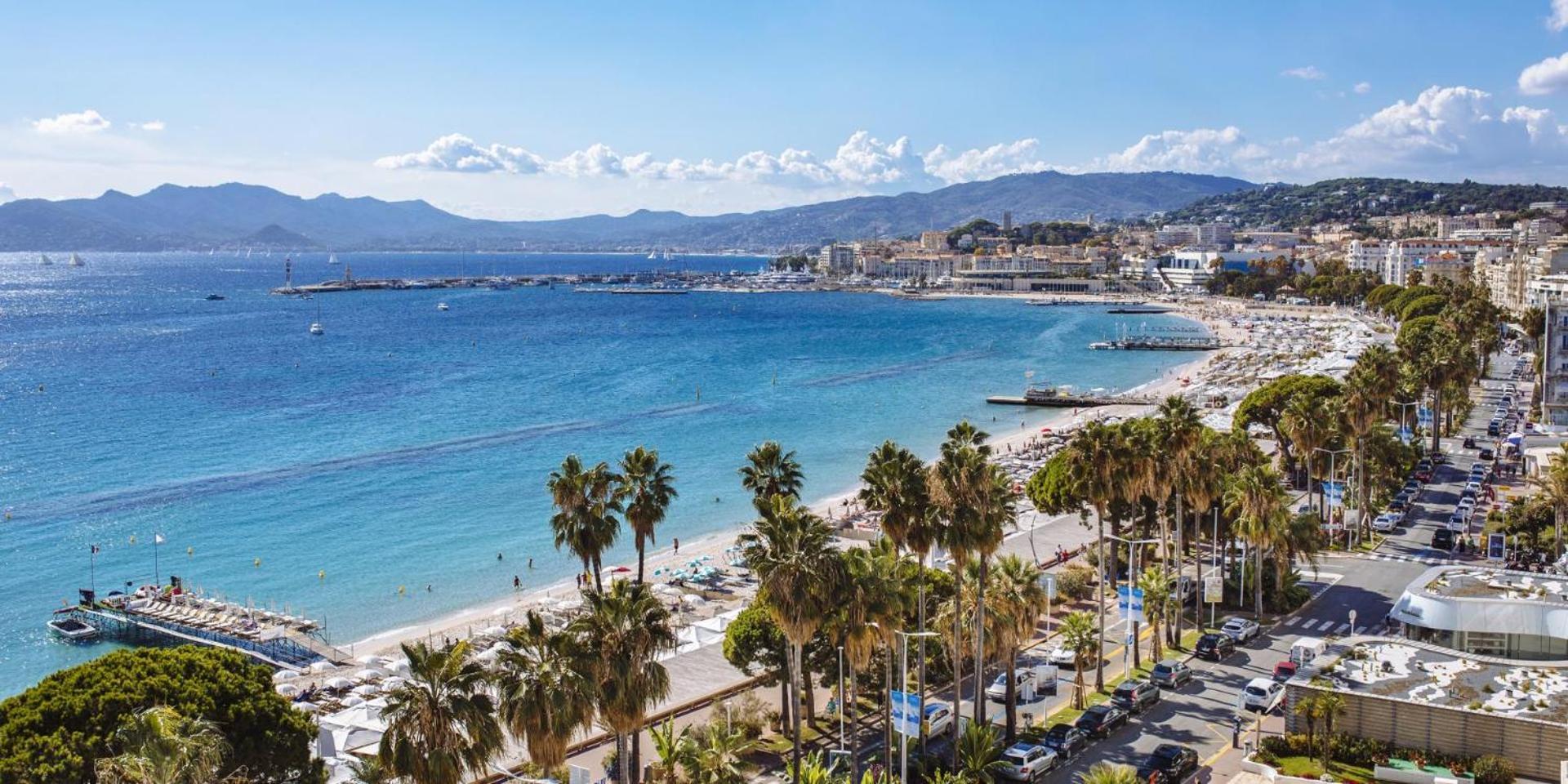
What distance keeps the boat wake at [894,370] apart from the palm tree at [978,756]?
291 ft

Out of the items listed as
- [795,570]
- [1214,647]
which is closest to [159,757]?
[795,570]

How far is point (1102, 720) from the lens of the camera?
29844 mm

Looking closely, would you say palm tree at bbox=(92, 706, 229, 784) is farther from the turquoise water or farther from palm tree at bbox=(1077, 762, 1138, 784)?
the turquoise water

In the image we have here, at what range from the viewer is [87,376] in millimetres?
114562

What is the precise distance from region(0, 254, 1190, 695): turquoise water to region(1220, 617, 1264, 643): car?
28.2 m

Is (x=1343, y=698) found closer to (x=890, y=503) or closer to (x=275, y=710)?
(x=890, y=503)

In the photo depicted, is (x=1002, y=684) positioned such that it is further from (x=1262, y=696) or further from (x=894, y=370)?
(x=894, y=370)

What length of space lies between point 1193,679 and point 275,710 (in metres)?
24.8

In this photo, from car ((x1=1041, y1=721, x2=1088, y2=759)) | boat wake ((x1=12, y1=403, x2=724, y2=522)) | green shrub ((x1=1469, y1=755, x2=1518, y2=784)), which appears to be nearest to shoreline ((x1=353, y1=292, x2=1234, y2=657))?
car ((x1=1041, y1=721, x2=1088, y2=759))

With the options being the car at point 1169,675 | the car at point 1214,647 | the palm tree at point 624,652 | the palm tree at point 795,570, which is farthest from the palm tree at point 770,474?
the car at point 1214,647

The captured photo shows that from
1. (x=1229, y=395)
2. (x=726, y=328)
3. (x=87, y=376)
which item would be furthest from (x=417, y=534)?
(x=726, y=328)

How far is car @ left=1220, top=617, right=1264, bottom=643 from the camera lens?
121 ft

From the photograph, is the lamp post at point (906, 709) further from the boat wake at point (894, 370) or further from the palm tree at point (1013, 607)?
the boat wake at point (894, 370)

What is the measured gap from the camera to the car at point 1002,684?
1262 inches
